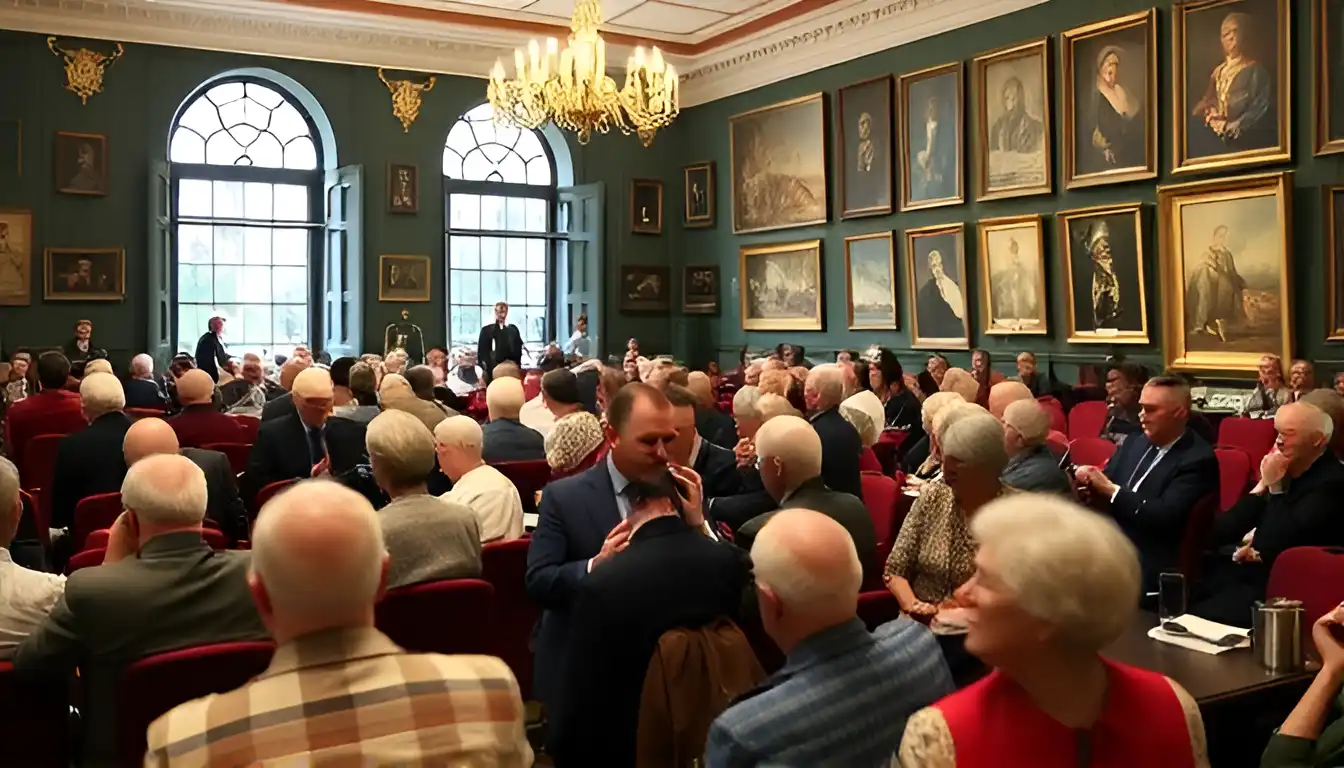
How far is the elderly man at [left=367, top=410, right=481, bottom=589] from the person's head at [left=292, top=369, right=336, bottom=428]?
2.57 m

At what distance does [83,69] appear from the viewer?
15266 millimetres

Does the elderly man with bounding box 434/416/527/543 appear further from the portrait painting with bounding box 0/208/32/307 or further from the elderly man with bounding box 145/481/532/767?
the portrait painting with bounding box 0/208/32/307

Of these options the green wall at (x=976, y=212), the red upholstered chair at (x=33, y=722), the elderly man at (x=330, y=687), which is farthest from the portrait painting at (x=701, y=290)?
the elderly man at (x=330, y=687)

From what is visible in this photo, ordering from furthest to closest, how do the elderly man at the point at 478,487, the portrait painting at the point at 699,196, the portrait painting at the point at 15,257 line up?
the portrait painting at the point at 699,196
the portrait painting at the point at 15,257
the elderly man at the point at 478,487

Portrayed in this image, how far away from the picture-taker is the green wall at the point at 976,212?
432 inches

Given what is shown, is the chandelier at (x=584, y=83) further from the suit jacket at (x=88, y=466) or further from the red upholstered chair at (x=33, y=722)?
the red upholstered chair at (x=33, y=722)

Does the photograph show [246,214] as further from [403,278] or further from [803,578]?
[803,578]

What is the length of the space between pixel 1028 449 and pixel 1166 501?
72 centimetres

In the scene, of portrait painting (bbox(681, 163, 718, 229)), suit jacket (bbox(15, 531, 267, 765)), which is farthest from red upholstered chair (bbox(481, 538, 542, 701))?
portrait painting (bbox(681, 163, 718, 229))

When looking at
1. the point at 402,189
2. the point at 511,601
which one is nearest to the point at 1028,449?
the point at 511,601

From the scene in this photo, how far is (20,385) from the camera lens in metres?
12.4

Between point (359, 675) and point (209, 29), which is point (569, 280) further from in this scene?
point (359, 675)

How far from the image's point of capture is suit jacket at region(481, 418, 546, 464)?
6.93 m

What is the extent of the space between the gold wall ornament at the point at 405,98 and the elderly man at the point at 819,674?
1610cm
